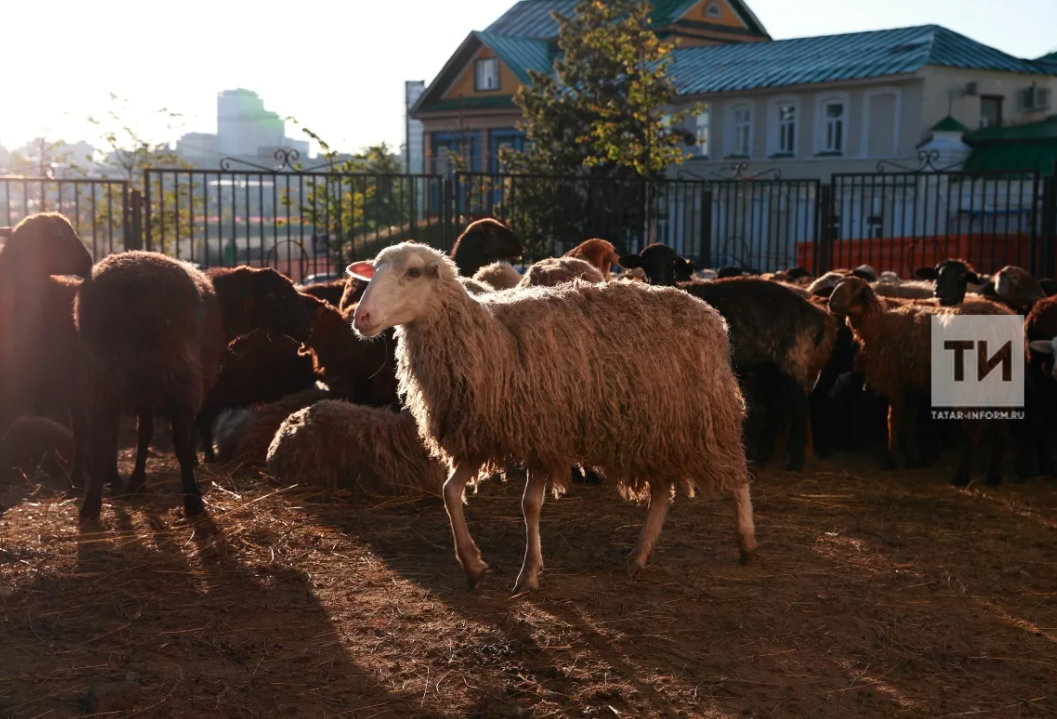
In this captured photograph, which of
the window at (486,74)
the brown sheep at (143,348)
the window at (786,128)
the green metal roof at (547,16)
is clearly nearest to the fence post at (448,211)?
the brown sheep at (143,348)

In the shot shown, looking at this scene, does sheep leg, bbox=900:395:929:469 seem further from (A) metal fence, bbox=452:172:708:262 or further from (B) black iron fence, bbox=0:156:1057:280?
(A) metal fence, bbox=452:172:708:262

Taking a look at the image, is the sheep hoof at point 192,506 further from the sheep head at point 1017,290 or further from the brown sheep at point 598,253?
the sheep head at point 1017,290

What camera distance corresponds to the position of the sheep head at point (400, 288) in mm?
5074

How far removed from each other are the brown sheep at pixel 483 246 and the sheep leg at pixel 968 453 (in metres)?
4.37

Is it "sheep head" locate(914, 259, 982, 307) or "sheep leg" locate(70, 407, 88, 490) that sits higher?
"sheep head" locate(914, 259, 982, 307)

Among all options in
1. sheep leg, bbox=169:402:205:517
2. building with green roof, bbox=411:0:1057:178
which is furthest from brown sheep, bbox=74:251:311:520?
building with green roof, bbox=411:0:1057:178

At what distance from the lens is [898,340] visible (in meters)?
8.79

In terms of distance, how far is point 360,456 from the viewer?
7602mm

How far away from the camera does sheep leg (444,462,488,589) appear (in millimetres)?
5516

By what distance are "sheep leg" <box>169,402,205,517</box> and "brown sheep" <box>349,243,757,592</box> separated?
59.4 inches

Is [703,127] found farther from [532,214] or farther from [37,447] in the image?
[37,447]

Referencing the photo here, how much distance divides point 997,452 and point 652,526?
3.68 m

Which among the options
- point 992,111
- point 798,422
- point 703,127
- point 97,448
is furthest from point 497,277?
point 992,111

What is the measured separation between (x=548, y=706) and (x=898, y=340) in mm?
5564
